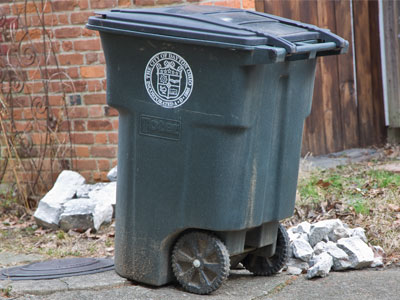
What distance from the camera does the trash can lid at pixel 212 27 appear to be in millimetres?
3309

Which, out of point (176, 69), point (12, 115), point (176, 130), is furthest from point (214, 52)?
point (12, 115)

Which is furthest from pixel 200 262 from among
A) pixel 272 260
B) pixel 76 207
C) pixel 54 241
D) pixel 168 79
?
pixel 76 207

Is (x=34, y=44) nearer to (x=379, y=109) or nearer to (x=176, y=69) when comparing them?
(x=176, y=69)

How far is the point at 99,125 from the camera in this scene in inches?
235

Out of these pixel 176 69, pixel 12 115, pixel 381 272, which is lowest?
pixel 381 272

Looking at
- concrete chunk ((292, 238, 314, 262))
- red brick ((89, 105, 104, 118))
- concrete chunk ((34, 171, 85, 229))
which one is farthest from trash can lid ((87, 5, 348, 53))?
red brick ((89, 105, 104, 118))

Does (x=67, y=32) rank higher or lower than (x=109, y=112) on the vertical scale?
higher

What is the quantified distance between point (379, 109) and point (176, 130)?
4.36 metres

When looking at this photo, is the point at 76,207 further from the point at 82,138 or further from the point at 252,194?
the point at 252,194

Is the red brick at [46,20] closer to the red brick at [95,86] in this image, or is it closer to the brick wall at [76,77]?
the brick wall at [76,77]

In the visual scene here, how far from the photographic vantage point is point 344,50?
12.3 feet

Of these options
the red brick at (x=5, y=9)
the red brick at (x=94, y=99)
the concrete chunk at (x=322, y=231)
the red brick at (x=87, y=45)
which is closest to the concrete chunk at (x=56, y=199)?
the red brick at (x=94, y=99)

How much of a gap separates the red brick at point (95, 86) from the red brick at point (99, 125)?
26 centimetres

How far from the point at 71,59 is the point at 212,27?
282cm
